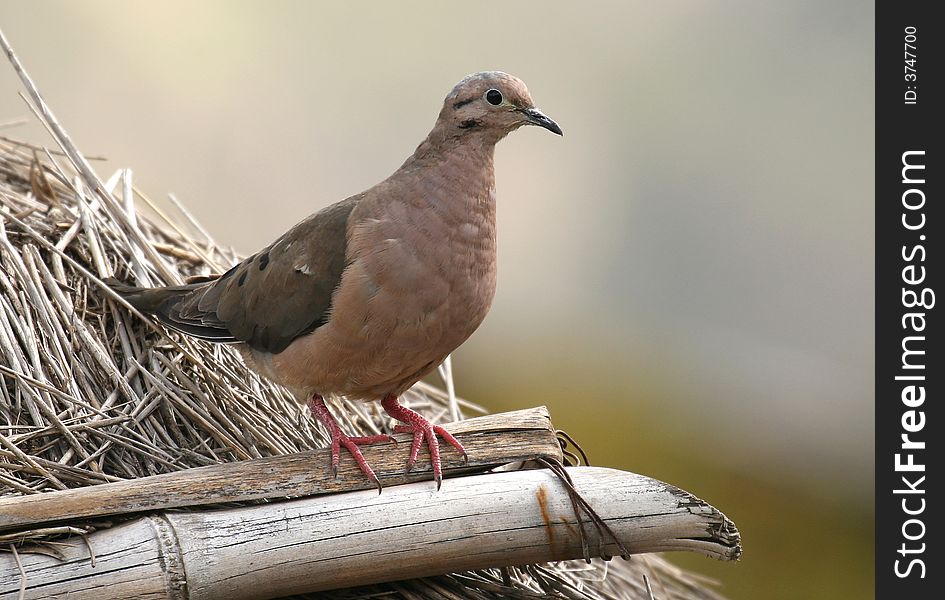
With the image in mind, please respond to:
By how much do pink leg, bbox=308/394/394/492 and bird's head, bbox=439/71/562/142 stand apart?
887mm

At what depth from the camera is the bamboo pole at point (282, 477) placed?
223 centimetres

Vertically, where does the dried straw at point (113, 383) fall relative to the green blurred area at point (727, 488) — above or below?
above

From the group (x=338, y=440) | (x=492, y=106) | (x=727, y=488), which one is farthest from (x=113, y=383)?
(x=727, y=488)

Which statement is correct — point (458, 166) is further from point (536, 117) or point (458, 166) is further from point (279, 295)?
point (279, 295)

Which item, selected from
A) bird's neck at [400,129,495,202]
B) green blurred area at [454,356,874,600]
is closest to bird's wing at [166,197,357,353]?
bird's neck at [400,129,495,202]

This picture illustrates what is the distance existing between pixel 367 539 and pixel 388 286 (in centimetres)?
68

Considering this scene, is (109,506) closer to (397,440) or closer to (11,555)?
(11,555)

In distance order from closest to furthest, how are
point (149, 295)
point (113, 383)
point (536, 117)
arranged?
point (536, 117)
point (113, 383)
point (149, 295)

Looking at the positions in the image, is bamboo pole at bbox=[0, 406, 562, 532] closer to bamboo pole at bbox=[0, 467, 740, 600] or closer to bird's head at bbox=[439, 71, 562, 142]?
bamboo pole at bbox=[0, 467, 740, 600]

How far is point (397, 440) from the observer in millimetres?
2801

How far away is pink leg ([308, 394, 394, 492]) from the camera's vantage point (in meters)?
2.56

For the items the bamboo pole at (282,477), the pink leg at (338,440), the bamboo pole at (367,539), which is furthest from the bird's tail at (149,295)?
the bamboo pole at (367,539)

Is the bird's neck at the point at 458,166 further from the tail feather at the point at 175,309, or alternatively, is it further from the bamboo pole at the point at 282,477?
the tail feather at the point at 175,309

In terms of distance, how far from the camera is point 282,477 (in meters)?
2.47
